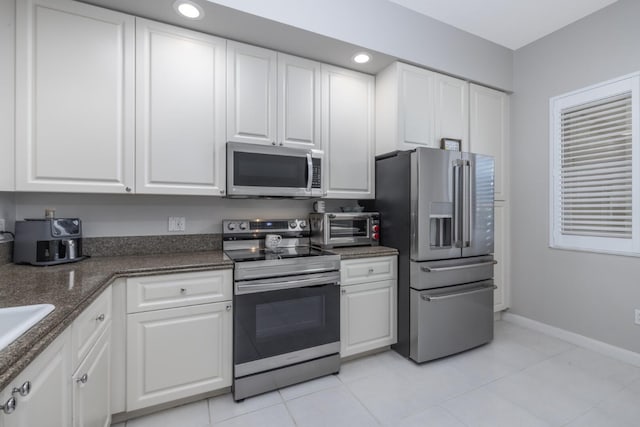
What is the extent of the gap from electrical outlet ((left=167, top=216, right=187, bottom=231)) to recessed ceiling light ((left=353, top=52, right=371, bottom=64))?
1878 millimetres

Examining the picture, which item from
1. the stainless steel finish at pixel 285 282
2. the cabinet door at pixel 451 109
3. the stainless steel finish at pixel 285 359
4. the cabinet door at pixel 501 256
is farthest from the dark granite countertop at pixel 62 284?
the cabinet door at pixel 501 256

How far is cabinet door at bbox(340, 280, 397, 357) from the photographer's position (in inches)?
→ 89.7

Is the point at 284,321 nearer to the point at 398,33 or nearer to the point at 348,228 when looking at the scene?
the point at 348,228

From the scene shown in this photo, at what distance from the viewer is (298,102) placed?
7.87 ft

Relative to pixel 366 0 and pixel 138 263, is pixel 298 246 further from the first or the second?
pixel 366 0

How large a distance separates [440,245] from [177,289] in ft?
6.27

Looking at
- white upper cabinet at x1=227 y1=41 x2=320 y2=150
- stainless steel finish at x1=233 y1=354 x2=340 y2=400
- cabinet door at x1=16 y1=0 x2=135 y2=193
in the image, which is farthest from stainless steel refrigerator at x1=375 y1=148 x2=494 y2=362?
cabinet door at x1=16 y1=0 x2=135 y2=193

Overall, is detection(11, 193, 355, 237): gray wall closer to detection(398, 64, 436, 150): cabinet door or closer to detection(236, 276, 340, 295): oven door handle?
detection(236, 276, 340, 295): oven door handle

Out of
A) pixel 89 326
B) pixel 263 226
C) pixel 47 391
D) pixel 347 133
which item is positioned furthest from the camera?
pixel 347 133

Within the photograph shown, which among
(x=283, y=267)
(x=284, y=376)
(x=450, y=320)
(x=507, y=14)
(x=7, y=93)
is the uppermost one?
(x=507, y=14)

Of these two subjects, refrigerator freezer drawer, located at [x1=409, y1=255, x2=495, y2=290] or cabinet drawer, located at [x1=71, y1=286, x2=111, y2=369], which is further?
refrigerator freezer drawer, located at [x1=409, y1=255, x2=495, y2=290]

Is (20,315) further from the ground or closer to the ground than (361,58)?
closer to the ground

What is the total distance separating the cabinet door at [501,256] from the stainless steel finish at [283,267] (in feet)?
6.36

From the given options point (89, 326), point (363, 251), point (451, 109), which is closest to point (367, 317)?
point (363, 251)
